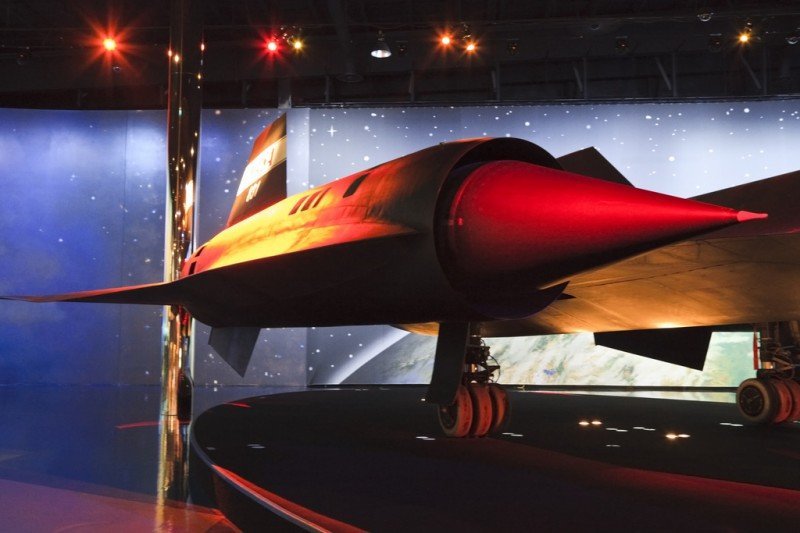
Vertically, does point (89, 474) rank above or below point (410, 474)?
below

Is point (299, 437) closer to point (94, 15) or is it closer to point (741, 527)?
point (741, 527)

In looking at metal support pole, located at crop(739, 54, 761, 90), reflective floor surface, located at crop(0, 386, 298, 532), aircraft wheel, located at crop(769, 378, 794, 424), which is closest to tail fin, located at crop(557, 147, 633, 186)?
aircraft wheel, located at crop(769, 378, 794, 424)

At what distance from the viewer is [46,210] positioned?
1334 cm

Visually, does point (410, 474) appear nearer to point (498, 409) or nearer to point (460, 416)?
point (460, 416)

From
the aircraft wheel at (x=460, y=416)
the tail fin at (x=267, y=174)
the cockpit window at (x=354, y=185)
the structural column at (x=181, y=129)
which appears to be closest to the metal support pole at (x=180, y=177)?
the structural column at (x=181, y=129)

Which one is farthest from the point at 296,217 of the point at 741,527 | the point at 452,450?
the point at 741,527

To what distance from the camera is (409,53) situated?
13.8 metres

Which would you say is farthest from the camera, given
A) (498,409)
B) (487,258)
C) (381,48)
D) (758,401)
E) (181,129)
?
(381,48)

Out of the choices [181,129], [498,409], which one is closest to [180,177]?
[181,129]

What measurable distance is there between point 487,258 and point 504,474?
1.26 m

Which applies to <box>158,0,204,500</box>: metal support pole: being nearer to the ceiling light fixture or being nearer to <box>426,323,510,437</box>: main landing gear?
<box>426,323,510,437</box>: main landing gear

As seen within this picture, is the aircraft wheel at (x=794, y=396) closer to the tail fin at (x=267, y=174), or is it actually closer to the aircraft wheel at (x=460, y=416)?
the aircraft wheel at (x=460, y=416)

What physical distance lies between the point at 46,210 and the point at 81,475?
11.2 meters

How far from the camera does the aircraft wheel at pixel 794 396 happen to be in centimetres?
519
